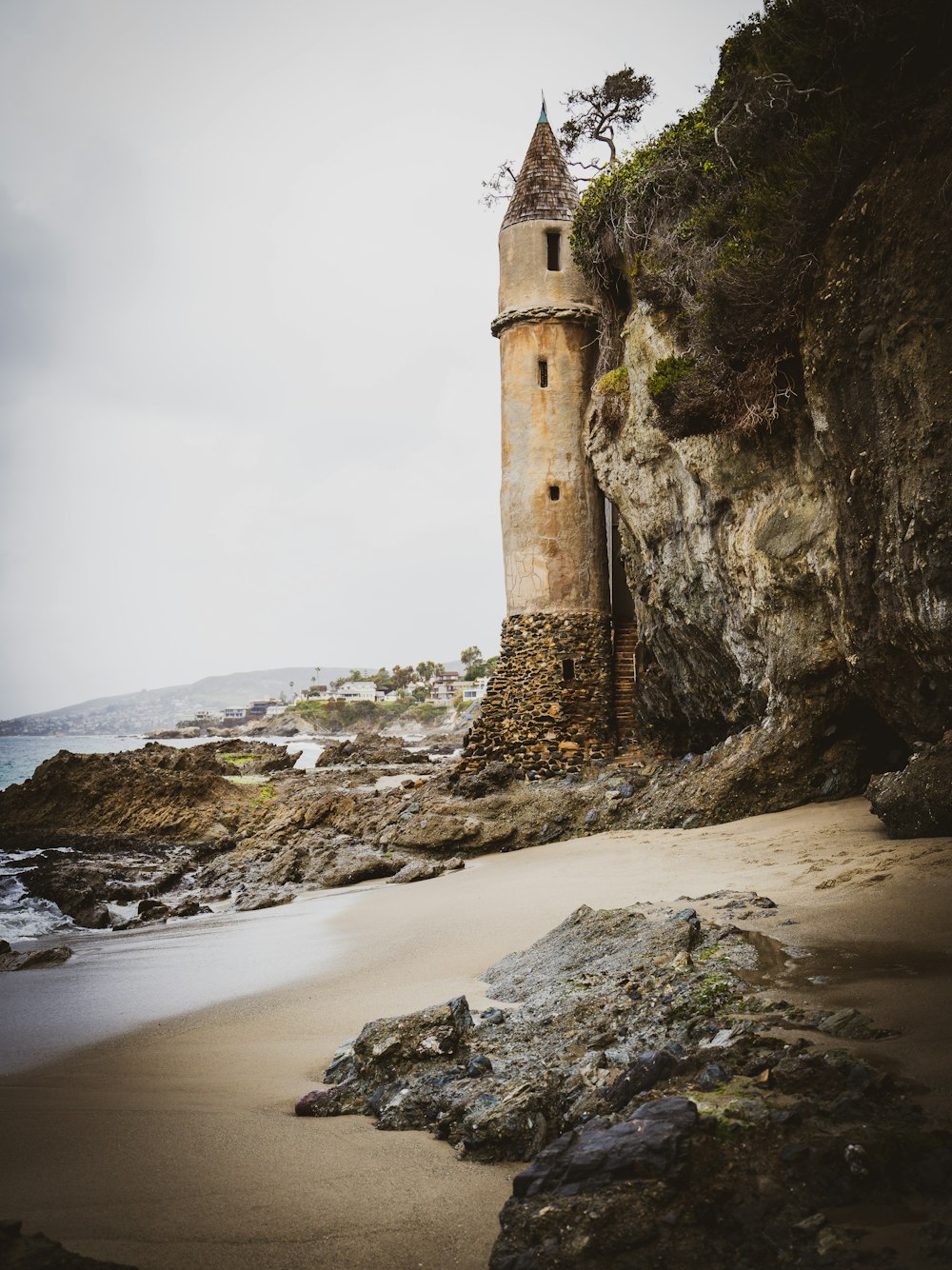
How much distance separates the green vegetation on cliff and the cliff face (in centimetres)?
24

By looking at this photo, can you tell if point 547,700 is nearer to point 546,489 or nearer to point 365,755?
point 546,489

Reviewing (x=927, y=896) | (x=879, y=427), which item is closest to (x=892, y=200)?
(x=879, y=427)

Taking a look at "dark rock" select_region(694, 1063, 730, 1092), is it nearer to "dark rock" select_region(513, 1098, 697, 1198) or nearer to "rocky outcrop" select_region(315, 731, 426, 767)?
"dark rock" select_region(513, 1098, 697, 1198)

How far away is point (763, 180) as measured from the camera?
866 centimetres

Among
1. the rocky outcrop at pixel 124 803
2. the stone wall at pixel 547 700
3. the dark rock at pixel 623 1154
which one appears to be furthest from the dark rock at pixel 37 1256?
the rocky outcrop at pixel 124 803

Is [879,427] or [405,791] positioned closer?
[879,427]

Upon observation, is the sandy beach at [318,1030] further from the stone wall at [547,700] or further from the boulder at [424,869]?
the stone wall at [547,700]

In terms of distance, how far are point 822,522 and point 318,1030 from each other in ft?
24.7

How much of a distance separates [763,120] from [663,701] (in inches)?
360

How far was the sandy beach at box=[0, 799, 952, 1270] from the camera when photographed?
2.57 meters

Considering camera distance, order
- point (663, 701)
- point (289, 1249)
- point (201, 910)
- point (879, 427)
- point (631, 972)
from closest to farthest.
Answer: point (289, 1249) → point (631, 972) → point (879, 427) → point (201, 910) → point (663, 701)

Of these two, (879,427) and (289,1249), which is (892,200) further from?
(289,1249)

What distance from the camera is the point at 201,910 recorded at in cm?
1064

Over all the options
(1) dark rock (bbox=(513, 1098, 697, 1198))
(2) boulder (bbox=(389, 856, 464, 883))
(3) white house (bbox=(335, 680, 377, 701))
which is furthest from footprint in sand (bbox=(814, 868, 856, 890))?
(3) white house (bbox=(335, 680, 377, 701))
